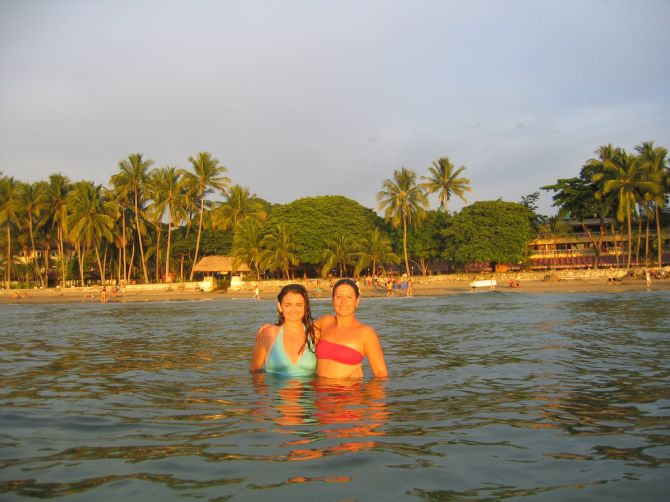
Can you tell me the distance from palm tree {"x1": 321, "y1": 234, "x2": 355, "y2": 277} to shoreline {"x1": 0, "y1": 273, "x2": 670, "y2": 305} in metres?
2.16

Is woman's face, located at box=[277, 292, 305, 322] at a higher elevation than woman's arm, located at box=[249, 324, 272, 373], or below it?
higher

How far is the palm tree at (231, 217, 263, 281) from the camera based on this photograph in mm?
49375

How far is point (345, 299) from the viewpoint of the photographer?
5621 millimetres

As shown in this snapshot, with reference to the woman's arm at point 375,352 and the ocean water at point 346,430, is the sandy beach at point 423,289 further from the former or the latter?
the woman's arm at point 375,352

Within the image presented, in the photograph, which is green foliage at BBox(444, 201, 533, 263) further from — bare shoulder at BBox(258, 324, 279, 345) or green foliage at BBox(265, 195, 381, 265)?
bare shoulder at BBox(258, 324, 279, 345)

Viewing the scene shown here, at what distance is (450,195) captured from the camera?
59656mm

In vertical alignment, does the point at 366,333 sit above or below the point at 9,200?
below

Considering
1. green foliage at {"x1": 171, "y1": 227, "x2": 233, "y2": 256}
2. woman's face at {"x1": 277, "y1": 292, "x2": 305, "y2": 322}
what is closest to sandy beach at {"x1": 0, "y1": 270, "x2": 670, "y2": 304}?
green foliage at {"x1": 171, "y1": 227, "x2": 233, "y2": 256}

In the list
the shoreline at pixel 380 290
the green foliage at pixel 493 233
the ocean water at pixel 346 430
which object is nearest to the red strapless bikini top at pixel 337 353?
the ocean water at pixel 346 430

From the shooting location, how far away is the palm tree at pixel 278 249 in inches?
1940

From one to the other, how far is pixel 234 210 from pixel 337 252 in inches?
500

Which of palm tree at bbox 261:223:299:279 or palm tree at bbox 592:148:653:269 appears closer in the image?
palm tree at bbox 592:148:653:269

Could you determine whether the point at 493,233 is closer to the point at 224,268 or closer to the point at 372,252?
the point at 372,252

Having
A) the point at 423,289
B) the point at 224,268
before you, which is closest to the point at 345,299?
the point at 423,289
